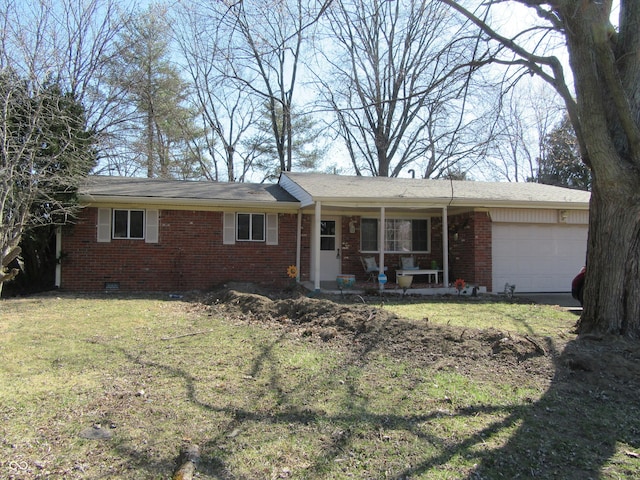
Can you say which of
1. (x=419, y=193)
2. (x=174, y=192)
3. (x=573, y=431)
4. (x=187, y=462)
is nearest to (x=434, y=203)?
(x=419, y=193)

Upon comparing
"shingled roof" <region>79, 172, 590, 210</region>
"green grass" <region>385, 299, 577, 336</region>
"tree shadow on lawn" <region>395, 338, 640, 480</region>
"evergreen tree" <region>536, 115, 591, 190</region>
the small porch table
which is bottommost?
"tree shadow on lawn" <region>395, 338, 640, 480</region>

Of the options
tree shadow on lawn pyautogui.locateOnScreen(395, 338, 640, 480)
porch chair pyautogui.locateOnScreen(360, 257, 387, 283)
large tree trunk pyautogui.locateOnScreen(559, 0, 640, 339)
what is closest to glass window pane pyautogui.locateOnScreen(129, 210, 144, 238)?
porch chair pyautogui.locateOnScreen(360, 257, 387, 283)

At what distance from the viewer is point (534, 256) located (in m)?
13.9

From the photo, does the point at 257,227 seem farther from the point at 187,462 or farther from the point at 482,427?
the point at 187,462

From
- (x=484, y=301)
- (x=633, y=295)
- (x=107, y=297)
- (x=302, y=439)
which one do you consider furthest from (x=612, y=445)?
(x=107, y=297)

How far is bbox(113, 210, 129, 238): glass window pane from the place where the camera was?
12938 mm

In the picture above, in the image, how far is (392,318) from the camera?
7.30 meters

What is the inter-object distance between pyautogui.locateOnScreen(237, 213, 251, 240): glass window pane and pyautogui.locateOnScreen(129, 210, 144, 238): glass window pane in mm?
2759

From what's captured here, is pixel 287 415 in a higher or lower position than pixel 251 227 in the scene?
lower

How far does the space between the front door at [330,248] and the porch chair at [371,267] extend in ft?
2.65

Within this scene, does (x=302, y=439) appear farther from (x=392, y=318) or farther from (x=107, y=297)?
(x=107, y=297)

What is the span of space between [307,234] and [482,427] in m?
10.9

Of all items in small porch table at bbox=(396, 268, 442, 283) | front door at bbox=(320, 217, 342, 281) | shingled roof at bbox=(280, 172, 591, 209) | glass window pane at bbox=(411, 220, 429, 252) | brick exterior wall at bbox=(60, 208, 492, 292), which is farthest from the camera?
glass window pane at bbox=(411, 220, 429, 252)

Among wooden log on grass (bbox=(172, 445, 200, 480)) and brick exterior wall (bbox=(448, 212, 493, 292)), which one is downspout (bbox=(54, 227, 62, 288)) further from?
brick exterior wall (bbox=(448, 212, 493, 292))
